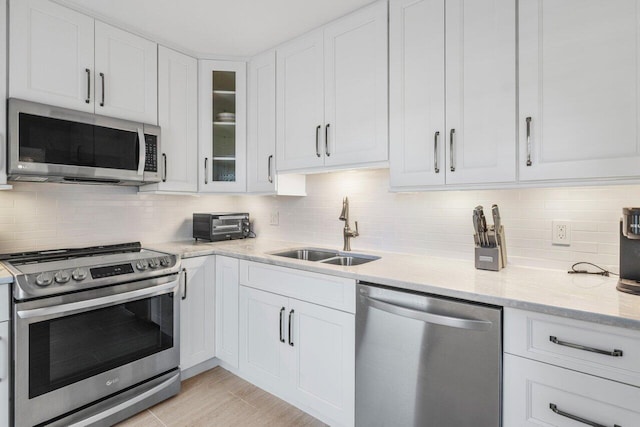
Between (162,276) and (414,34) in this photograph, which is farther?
(162,276)

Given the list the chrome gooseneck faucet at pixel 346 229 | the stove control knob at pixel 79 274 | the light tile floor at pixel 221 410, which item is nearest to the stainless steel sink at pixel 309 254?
the chrome gooseneck faucet at pixel 346 229

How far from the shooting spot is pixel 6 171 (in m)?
1.73

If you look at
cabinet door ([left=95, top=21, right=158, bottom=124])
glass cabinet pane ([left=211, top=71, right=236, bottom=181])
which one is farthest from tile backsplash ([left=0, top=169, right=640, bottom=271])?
cabinet door ([left=95, top=21, right=158, bottom=124])

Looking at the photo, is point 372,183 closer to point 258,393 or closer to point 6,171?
point 258,393

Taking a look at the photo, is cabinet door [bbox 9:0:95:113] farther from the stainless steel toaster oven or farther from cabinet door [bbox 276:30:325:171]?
cabinet door [bbox 276:30:325:171]

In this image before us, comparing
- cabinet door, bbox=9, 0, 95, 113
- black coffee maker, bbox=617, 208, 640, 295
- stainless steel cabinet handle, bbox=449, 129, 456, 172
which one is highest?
cabinet door, bbox=9, 0, 95, 113

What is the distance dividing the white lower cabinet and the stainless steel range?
500mm

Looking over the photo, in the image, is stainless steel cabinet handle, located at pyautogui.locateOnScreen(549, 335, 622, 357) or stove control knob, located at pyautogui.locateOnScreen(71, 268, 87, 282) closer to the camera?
stainless steel cabinet handle, located at pyautogui.locateOnScreen(549, 335, 622, 357)

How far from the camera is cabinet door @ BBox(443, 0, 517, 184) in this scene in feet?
4.91

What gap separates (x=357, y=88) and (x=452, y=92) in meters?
0.59

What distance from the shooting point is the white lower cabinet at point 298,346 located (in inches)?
67.5

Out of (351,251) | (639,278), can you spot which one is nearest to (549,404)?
(639,278)

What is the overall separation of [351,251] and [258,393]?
115cm

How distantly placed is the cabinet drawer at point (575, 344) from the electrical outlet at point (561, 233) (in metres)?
0.67
